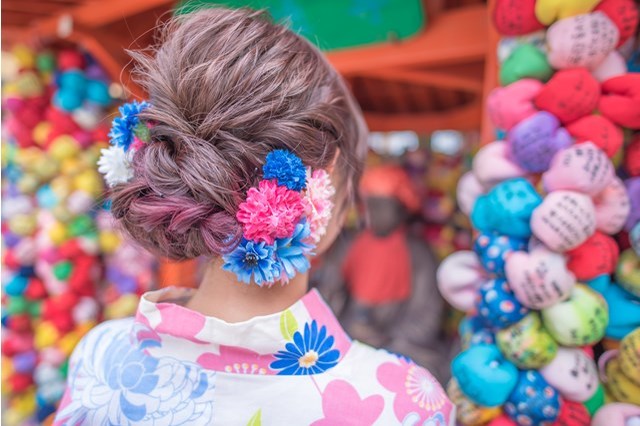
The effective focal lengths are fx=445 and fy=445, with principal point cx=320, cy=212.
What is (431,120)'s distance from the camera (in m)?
3.16

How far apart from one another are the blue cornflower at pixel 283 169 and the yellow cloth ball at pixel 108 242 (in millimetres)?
1641

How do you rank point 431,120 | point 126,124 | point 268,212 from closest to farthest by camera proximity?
point 268,212, point 126,124, point 431,120

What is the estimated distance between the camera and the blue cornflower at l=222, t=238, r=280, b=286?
0.60 metres

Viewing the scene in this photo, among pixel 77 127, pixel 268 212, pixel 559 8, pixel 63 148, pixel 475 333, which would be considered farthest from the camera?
pixel 77 127

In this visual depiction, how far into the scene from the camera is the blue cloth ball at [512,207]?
0.84 meters

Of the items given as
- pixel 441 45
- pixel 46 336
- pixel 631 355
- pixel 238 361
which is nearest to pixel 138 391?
pixel 238 361

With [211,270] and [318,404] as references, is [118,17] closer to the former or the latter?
[211,270]

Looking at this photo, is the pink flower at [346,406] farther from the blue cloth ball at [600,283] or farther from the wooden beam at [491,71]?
the wooden beam at [491,71]

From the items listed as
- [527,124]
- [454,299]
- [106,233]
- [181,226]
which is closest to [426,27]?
[527,124]

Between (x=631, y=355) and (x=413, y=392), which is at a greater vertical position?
(x=413, y=392)

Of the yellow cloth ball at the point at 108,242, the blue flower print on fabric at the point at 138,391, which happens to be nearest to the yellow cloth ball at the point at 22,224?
the yellow cloth ball at the point at 108,242

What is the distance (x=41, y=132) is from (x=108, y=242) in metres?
0.57

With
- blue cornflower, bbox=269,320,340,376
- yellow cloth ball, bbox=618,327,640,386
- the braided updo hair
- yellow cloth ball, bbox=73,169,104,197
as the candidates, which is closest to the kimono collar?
blue cornflower, bbox=269,320,340,376

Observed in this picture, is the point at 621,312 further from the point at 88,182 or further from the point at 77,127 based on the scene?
the point at 77,127
